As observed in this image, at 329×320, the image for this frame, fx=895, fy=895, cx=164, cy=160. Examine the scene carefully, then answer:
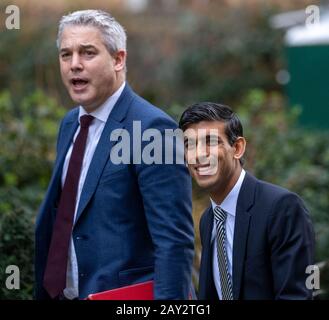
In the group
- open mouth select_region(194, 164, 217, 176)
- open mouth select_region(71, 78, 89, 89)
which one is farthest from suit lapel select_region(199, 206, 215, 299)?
open mouth select_region(71, 78, 89, 89)

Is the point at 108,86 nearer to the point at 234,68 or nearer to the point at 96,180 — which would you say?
the point at 96,180

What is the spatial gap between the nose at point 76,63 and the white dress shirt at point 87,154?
0.21 meters

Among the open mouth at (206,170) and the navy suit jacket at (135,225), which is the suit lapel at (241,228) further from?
the navy suit jacket at (135,225)

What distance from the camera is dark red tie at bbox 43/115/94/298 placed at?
400 centimetres

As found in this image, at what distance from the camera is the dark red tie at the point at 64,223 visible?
400 centimetres

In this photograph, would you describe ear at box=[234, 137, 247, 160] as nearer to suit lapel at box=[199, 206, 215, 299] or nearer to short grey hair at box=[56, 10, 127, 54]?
suit lapel at box=[199, 206, 215, 299]

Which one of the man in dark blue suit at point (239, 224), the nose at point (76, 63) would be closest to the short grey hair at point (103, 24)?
the nose at point (76, 63)

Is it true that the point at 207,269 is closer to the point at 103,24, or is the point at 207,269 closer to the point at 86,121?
the point at 86,121

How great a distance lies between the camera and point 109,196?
3.90 meters

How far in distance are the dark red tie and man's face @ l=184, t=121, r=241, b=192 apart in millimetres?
669

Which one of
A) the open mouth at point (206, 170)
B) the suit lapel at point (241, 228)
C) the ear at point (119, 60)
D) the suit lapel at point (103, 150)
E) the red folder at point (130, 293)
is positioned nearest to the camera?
the suit lapel at point (241, 228)

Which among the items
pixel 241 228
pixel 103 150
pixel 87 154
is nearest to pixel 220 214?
pixel 241 228

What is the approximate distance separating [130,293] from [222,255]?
0.45 meters
